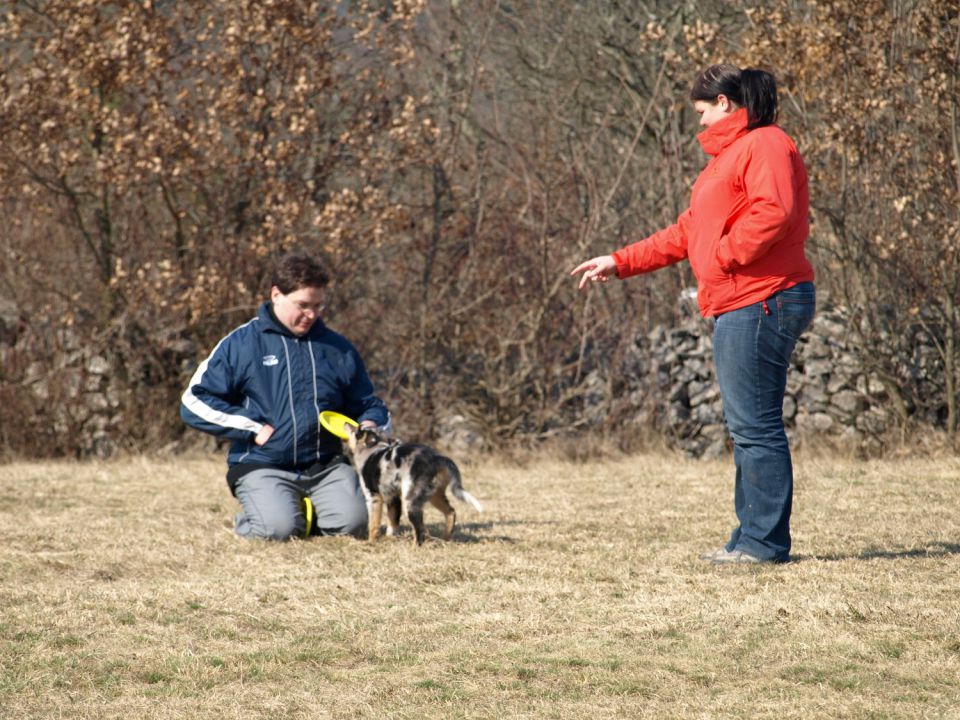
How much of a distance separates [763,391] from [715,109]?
1250 millimetres

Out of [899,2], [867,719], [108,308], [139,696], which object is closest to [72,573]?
[139,696]

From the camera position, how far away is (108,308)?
1148cm

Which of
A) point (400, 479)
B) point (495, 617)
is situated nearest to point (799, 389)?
point (400, 479)

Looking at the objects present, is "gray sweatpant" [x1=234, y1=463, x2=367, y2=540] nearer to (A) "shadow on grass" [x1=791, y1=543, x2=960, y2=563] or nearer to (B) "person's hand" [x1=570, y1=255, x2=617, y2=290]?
(B) "person's hand" [x1=570, y1=255, x2=617, y2=290]

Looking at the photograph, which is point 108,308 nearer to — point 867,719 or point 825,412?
point 825,412

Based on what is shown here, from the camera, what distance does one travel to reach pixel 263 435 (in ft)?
22.7

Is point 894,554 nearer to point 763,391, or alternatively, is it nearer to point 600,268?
point 763,391

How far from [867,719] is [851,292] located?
721cm

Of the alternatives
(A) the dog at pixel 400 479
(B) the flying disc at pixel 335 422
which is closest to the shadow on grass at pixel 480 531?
(A) the dog at pixel 400 479

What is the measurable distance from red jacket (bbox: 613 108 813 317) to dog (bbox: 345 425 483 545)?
5.56 ft

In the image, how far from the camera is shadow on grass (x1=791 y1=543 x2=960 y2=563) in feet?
20.1

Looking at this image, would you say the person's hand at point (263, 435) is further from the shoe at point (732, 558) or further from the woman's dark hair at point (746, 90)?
the woman's dark hair at point (746, 90)

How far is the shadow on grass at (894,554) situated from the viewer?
6.12 metres

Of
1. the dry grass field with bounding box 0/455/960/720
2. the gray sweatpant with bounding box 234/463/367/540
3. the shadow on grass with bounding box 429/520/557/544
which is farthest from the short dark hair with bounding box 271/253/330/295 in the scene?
the shadow on grass with bounding box 429/520/557/544
